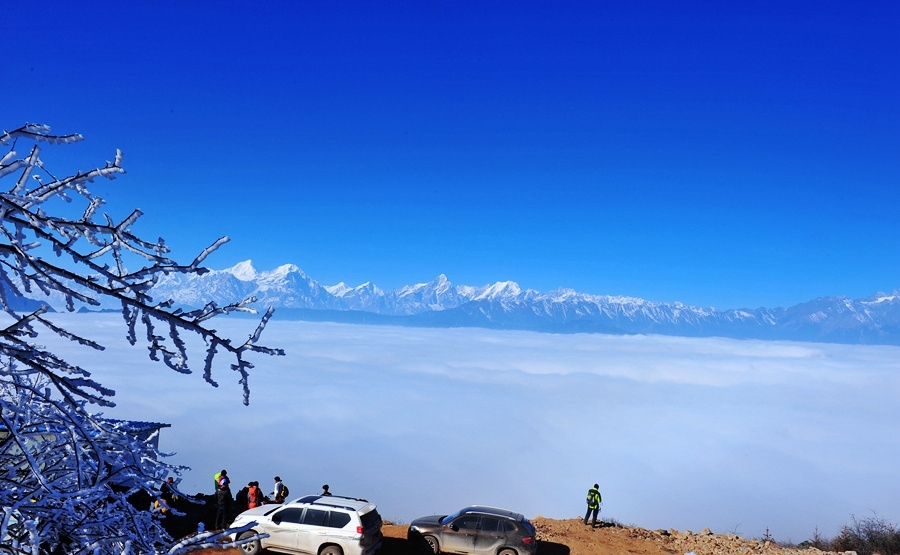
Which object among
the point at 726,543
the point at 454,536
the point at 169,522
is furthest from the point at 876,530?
the point at 169,522

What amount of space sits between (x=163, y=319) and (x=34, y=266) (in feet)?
2.07

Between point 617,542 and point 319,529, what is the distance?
10919 mm

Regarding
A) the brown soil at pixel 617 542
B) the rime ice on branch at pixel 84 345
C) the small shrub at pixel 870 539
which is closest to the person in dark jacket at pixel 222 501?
the brown soil at pixel 617 542

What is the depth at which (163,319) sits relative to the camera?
9.59ft

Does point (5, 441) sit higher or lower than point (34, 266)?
lower

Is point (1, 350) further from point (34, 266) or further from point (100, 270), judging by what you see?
point (100, 270)

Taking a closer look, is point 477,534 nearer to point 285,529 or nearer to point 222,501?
point 285,529

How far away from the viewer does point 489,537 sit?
1558cm

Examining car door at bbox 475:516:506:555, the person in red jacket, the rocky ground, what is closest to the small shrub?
the rocky ground

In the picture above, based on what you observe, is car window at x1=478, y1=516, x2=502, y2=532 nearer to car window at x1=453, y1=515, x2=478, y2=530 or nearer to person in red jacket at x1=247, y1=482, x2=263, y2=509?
car window at x1=453, y1=515, x2=478, y2=530

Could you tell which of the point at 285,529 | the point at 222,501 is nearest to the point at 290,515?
the point at 285,529

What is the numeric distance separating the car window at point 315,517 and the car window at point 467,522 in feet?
13.3

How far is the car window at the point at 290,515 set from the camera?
45.8 feet

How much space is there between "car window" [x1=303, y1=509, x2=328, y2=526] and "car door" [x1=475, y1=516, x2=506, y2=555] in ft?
14.8
